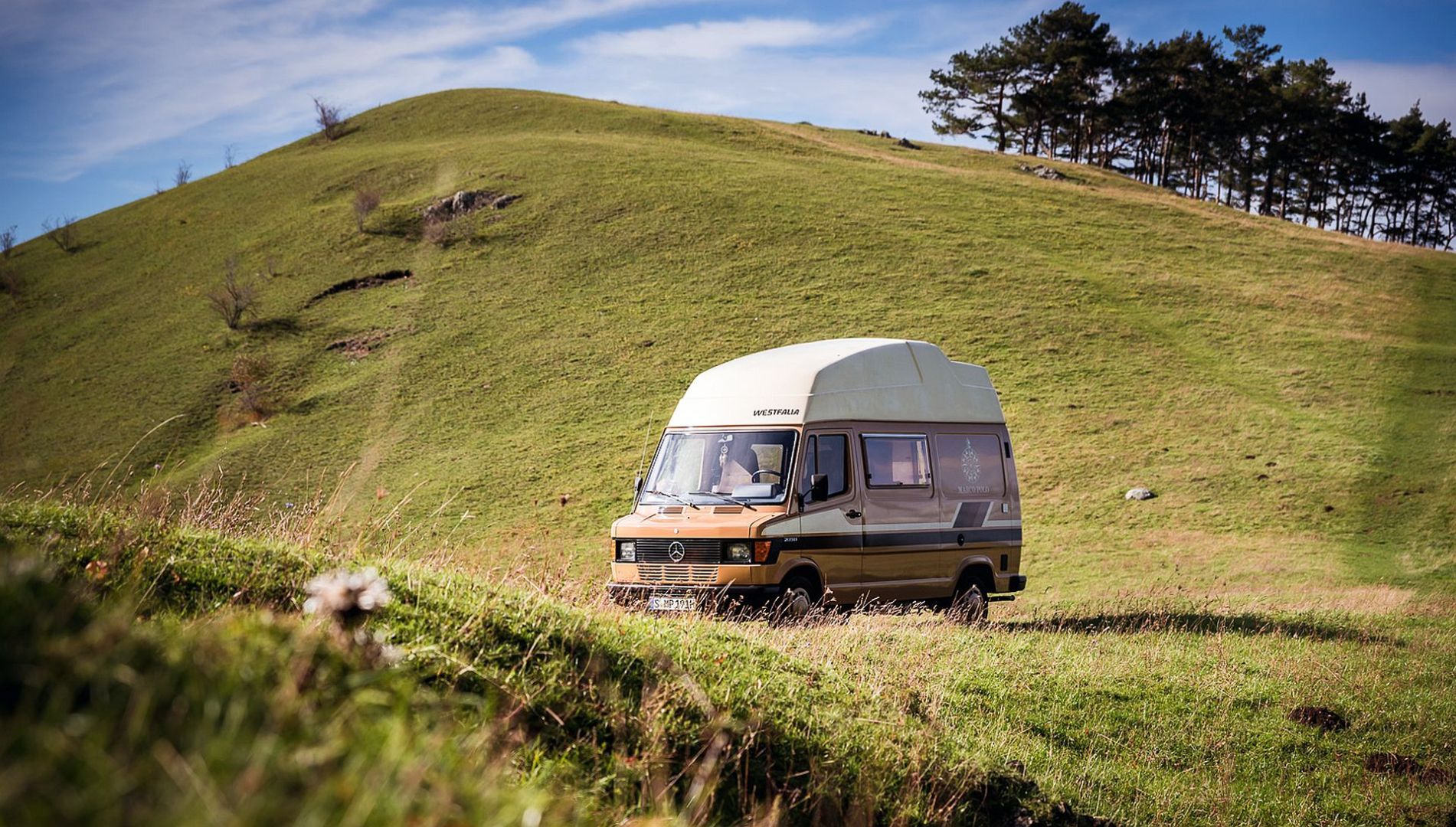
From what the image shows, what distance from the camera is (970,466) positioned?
1485cm

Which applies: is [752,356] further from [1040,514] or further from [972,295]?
[972,295]

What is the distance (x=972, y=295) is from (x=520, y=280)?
20.4 metres

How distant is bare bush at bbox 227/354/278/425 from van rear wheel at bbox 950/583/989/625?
30.0 m

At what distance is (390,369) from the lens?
39625mm

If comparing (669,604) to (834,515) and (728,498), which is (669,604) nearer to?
(728,498)

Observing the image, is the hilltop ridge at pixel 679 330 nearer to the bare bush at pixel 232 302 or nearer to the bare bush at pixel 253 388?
the bare bush at pixel 253 388

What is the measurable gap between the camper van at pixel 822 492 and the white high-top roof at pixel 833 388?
0.02m

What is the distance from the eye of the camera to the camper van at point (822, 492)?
12008 mm

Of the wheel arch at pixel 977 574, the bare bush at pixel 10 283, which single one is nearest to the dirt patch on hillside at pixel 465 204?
the bare bush at pixel 10 283

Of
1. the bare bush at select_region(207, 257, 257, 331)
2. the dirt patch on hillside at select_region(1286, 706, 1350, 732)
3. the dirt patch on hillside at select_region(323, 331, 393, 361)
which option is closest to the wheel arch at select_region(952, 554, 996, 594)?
the dirt patch on hillside at select_region(1286, 706, 1350, 732)

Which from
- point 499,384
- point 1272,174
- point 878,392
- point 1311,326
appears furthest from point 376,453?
point 1272,174

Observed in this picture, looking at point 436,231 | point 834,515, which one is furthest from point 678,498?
point 436,231

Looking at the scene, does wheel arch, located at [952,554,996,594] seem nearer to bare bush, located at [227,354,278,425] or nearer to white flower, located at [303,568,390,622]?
white flower, located at [303,568,390,622]

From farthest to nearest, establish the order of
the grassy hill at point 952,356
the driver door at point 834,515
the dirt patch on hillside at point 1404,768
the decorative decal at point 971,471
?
the decorative decal at point 971,471 → the driver door at point 834,515 → the grassy hill at point 952,356 → the dirt patch on hillside at point 1404,768
